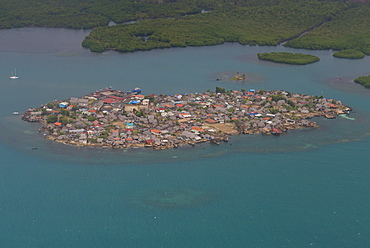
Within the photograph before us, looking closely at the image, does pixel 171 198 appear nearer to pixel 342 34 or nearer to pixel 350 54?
pixel 350 54

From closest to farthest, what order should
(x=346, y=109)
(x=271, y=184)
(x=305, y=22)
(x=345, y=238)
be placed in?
(x=345, y=238), (x=271, y=184), (x=346, y=109), (x=305, y=22)

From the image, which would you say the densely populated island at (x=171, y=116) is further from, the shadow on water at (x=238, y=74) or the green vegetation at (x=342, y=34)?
the green vegetation at (x=342, y=34)

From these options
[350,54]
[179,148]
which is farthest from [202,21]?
[179,148]

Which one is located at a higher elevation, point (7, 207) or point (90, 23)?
point (90, 23)

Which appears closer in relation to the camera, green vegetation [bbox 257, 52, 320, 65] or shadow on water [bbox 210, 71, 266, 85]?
shadow on water [bbox 210, 71, 266, 85]

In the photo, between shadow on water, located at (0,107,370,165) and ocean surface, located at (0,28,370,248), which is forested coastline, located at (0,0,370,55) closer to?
ocean surface, located at (0,28,370,248)

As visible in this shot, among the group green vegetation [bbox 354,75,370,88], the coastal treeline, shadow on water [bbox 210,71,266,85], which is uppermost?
the coastal treeline

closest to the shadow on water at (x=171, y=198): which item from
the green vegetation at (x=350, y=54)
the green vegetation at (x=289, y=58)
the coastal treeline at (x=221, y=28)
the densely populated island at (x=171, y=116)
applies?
the densely populated island at (x=171, y=116)

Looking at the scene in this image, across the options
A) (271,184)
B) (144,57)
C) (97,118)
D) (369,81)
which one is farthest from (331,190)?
(144,57)

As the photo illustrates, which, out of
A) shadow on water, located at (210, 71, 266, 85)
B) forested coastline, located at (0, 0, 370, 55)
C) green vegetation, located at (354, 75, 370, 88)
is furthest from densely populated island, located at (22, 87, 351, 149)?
forested coastline, located at (0, 0, 370, 55)

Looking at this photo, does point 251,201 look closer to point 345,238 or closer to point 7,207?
point 345,238
